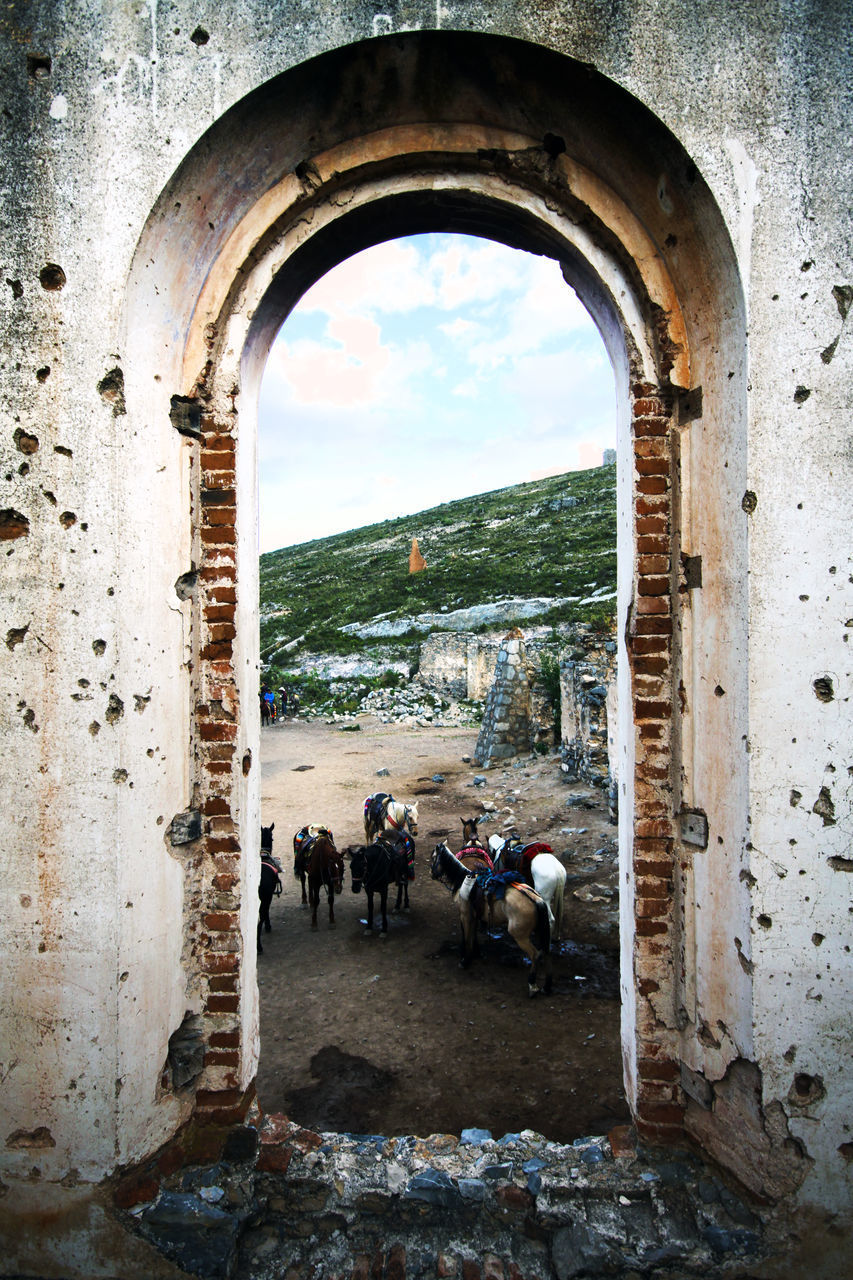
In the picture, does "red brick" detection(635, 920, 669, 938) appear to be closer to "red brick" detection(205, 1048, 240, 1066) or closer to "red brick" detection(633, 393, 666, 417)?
"red brick" detection(205, 1048, 240, 1066)

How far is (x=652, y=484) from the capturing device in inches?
111

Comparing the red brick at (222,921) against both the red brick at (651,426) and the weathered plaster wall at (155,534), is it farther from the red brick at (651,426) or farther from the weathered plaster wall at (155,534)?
the red brick at (651,426)

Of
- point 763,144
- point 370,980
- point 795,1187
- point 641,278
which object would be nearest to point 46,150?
point 641,278

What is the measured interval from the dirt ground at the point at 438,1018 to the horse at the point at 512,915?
171 mm

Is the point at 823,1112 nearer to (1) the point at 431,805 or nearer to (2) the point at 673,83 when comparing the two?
(2) the point at 673,83

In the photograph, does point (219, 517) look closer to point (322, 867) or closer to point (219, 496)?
point (219, 496)

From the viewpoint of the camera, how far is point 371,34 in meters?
2.56

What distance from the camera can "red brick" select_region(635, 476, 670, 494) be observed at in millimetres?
2826

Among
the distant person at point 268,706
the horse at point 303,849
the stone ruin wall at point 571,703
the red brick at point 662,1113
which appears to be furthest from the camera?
the distant person at point 268,706

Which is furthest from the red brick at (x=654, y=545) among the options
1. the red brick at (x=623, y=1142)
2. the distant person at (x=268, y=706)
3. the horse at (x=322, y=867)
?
the distant person at (x=268, y=706)

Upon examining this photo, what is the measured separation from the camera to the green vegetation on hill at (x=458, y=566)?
27797mm

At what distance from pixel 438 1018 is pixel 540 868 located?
1.53 m

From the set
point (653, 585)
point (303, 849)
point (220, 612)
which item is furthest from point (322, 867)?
point (653, 585)

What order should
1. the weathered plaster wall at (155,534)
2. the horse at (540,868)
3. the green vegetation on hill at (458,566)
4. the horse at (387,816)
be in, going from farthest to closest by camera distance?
the green vegetation on hill at (458,566)
the horse at (387,816)
the horse at (540,868)
the weathered plaster wall at (155,534)
